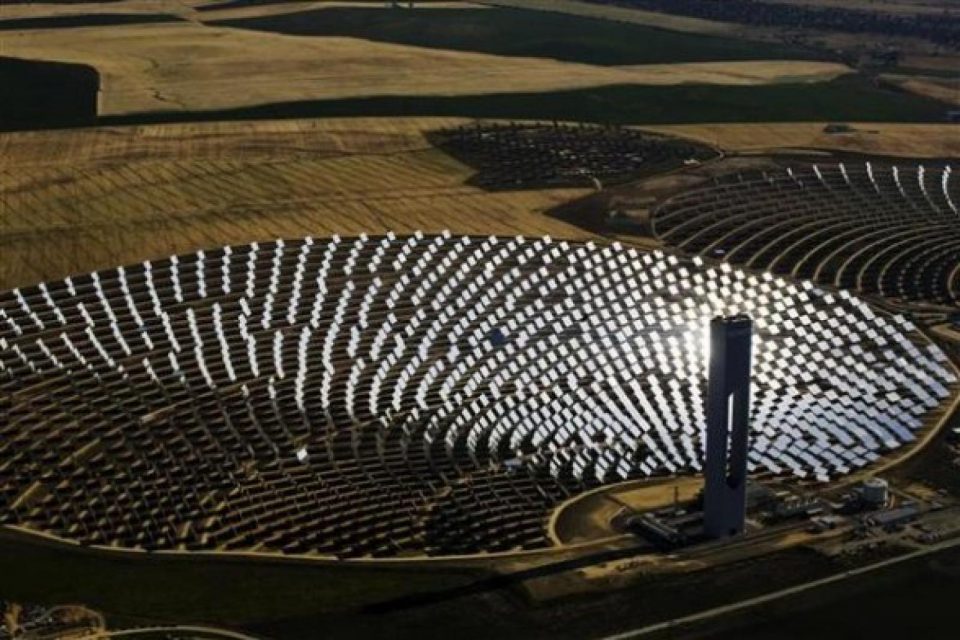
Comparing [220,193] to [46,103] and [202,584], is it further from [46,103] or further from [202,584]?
[202,584]

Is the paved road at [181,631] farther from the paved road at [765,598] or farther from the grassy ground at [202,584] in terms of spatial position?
the paved road at [765,598]

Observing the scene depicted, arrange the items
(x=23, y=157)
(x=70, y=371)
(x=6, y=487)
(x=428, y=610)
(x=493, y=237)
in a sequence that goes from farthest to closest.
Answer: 1. (x=23, y=157)
2. (x=493, y=237)
3. (x=70, y=371)
4. (x=6, y=487)
5. (x=428, y=610)

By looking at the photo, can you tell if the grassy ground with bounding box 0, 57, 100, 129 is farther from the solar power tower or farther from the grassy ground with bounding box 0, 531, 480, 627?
the solar power tower

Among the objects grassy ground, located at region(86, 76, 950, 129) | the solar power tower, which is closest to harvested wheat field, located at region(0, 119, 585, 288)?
grassy ground, located at region(86, 76, 950, 129)

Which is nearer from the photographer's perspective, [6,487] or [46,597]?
[46,597]

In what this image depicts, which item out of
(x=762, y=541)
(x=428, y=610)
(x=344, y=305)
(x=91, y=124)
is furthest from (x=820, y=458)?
(x=91, y=124)

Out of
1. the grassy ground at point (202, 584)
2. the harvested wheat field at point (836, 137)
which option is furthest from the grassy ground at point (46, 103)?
the grassy ground at point (202, 584)

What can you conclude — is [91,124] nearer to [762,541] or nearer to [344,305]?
[344,305]
